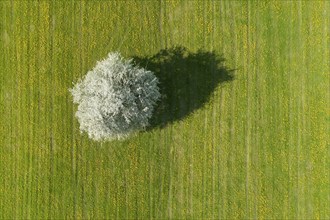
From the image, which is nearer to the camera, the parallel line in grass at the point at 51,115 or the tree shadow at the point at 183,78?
the tree shadow at the point at 183,78

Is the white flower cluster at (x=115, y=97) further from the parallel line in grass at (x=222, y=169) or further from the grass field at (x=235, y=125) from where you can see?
the parallel line in grass at (x=222, y=169)

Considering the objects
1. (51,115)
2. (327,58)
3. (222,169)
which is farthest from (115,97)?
(327,58)

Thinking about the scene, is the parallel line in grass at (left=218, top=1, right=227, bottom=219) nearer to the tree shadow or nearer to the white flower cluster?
the tree shadow

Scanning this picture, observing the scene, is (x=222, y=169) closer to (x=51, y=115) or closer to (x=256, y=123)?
(x=256, y=123)

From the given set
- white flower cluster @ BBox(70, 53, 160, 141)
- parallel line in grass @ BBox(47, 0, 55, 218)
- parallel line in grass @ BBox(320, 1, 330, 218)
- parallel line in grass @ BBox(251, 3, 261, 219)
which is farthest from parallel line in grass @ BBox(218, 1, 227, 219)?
parallel line in grass @ BBox(47, 0, 55, 218)

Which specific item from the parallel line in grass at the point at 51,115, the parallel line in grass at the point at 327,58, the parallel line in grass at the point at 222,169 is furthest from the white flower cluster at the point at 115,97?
the parallel line in grass at the point at 327,58

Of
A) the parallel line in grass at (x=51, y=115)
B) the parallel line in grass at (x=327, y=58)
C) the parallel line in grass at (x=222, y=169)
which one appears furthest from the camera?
the parallel line in grass at (x=51, y=115)
